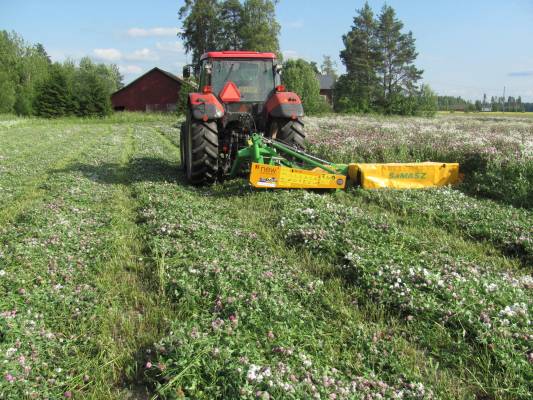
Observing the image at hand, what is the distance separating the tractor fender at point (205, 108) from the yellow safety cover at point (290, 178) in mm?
1558

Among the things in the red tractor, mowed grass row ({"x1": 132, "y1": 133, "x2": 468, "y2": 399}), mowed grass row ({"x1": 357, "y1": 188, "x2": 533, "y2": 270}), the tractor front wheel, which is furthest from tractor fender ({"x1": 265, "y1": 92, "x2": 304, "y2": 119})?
mowed grass row ({"x1": 132, "y1": 133, "x2": 468, "y2": 399})

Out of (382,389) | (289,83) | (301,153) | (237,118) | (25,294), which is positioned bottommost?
(382,389)

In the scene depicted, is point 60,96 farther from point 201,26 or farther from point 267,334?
point 267,334

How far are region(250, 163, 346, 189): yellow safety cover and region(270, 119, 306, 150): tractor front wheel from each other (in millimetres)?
1161

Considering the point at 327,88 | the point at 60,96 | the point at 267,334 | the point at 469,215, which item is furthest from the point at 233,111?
the point at 327,88

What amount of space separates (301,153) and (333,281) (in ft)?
13.7

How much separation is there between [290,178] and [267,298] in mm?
3951

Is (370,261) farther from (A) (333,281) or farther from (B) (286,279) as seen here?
(B) (286,279)

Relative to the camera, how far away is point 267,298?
3562 mm

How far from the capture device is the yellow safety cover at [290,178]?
7.13 metres

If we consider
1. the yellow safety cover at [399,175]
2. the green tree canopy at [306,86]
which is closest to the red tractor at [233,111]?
the yellow safety cover at [399,175]

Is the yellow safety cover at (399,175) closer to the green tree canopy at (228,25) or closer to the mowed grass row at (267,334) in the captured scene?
the mowed grass row at (267,334)

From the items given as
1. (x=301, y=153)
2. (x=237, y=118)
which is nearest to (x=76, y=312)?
(x=301, y=153)

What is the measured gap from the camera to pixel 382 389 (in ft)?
8.64
